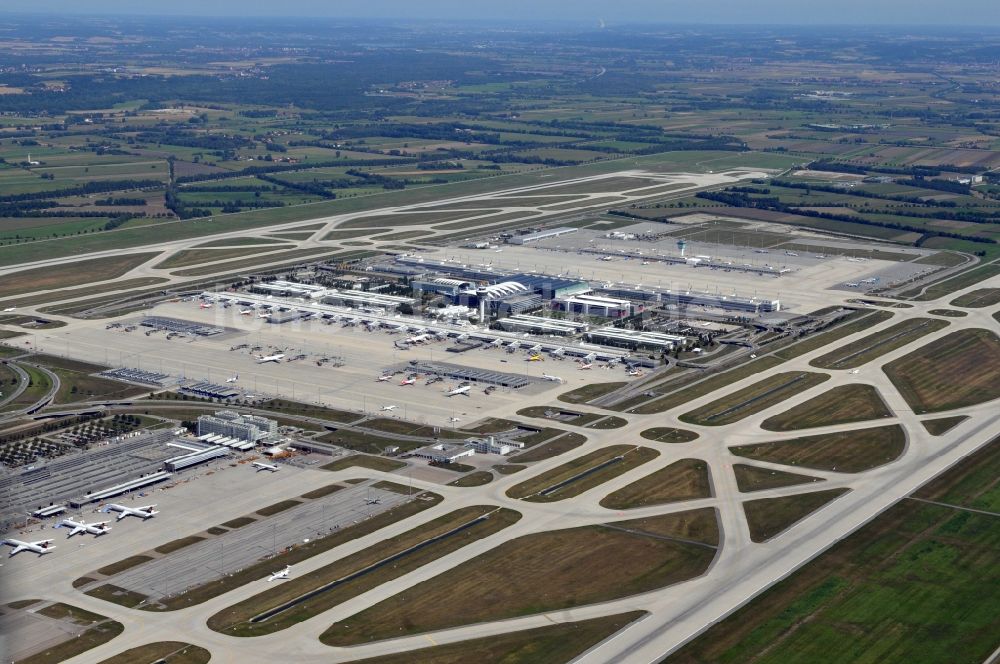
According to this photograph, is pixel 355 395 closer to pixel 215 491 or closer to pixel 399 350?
pixel 399 350

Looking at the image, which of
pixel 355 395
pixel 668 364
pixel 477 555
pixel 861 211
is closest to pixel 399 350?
pixel 355 395

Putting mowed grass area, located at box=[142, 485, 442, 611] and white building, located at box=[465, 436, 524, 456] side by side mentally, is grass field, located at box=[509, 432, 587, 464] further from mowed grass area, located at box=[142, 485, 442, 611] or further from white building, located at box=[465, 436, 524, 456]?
mowed grass area, located at box=[142, 485, 442, 611]

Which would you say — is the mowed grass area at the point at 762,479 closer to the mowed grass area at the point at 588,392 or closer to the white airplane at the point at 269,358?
the mowed grass area at the point at 588,392

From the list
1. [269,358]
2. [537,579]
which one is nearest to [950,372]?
[537,579]

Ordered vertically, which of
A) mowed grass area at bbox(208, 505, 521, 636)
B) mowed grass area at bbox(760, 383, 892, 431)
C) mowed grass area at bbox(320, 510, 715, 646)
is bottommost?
mowed grass area at bbox(320, 510, 715, 646)

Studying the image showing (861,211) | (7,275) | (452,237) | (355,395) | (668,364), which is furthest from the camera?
(861,211)

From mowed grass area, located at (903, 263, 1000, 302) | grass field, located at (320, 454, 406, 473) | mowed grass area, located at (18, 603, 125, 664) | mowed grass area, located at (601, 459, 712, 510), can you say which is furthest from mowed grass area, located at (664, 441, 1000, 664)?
mowed grass area, located at (903, 263, 1000, 302)

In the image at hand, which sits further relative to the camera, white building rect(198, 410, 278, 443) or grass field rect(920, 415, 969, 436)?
grass field rect(920, 415, 969, 436)

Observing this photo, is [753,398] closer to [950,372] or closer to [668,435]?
[668,435]
